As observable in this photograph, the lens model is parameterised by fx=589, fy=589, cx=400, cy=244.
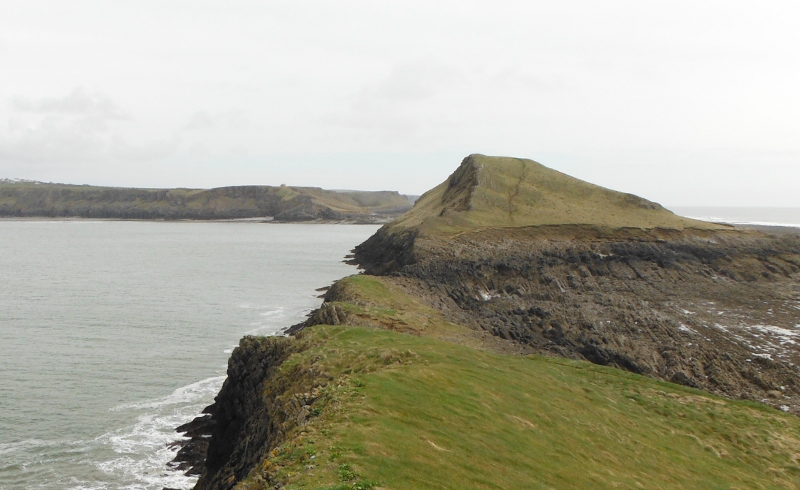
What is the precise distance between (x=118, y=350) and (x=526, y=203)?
60.2 meters

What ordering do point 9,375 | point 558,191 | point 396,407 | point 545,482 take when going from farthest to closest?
point 558,191 < point 9,375 < point 396,407 < point 545,482

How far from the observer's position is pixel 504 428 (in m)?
17.8

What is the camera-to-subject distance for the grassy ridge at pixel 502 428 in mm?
13797

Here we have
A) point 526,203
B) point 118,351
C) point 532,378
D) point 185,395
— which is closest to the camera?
point 532,378

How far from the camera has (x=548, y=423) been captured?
64.7 feet

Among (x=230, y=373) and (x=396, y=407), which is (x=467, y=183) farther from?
(x=396, y=407)

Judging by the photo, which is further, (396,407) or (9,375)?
(9,375)

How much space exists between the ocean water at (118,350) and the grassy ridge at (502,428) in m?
11.8

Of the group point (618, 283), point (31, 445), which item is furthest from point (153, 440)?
point (618, 283)

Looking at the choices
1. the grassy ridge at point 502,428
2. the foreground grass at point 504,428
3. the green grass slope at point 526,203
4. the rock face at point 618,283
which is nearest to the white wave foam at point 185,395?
the grassy ridge at point 502,428

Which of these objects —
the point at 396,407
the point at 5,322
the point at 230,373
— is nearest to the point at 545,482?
the point at 396,407

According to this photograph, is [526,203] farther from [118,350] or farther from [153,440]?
[153,440]

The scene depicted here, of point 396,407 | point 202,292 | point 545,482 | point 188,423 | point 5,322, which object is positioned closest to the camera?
point 545,482

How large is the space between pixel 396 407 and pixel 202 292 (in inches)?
2422
